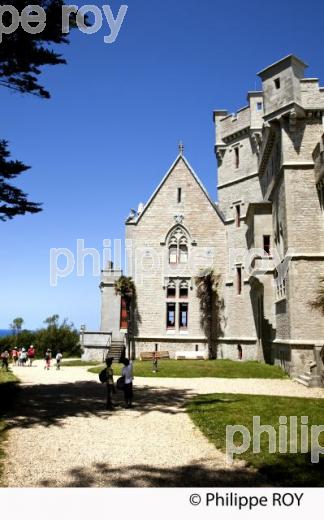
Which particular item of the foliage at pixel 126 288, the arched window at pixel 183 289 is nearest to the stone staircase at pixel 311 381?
the arched window at pixel 183 289

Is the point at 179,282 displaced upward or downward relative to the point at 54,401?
upward

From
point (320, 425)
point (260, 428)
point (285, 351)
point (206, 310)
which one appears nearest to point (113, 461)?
point (260, 428)

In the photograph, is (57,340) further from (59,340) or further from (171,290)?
(171,290)

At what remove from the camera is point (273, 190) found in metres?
25.7

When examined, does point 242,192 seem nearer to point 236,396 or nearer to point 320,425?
point 236,396

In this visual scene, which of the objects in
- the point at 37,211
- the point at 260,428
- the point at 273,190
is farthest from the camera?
the point at 273,190

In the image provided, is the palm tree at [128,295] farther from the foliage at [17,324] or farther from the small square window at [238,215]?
the foliage at [17,324]

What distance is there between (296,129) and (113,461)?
20017 millimetres

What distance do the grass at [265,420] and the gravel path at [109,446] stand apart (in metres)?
0.32

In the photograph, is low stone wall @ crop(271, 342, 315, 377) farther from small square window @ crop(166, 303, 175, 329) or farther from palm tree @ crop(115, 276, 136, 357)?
palm tree @ crop(115, 276, 136, 357)

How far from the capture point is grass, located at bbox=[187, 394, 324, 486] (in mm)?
6705

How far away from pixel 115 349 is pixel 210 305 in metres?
8.43

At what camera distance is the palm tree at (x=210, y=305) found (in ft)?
104

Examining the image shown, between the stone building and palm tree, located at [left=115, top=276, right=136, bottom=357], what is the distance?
460 mm
